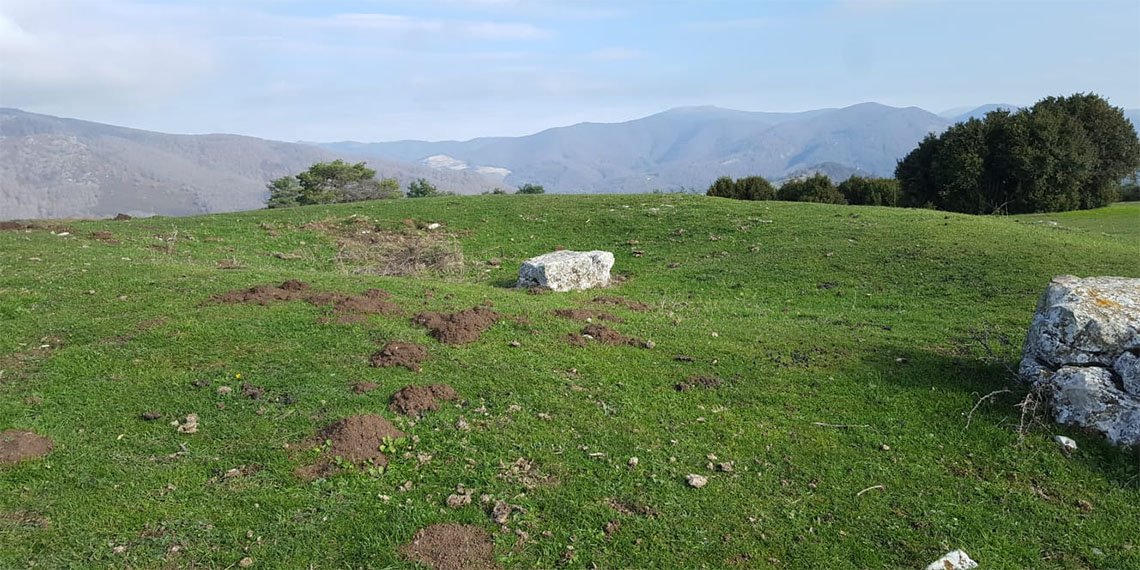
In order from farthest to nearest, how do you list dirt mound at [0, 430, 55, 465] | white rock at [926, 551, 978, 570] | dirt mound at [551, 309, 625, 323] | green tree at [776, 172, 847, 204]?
1. green tree at [776, 172, 847, 204]
2. dirt mound at [551, 309, 625, 323]
3. dirt mound at [0, 430, 55, 465]
4. white rock at [926, 551, 978, 570]

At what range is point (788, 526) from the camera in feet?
22.9

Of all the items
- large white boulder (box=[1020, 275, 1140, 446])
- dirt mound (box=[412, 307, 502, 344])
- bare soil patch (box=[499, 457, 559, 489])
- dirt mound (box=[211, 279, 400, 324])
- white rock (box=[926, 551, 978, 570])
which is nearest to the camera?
white rock (box=[926, 551, 978, 570])

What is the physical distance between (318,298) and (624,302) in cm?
810

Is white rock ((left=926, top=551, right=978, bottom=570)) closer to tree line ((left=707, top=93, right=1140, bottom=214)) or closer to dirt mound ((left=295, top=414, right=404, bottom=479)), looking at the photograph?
dirt mound ((left=295, top=414, right=404, bottom=479))

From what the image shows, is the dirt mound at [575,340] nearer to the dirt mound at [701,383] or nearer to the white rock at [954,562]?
the dirt mound at [701,383]

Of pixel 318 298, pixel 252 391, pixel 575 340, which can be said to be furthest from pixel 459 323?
pixel 252 391

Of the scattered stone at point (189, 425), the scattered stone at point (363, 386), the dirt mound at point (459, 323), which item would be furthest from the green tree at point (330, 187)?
the scattered stone at point (189, 425)

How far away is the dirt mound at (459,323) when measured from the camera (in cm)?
1231

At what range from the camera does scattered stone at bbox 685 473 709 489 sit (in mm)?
7668

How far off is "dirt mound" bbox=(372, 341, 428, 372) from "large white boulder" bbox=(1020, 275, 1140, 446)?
1030cm

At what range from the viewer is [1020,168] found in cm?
4388

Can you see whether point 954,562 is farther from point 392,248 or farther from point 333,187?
point 333,187

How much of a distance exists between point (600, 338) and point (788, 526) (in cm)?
636

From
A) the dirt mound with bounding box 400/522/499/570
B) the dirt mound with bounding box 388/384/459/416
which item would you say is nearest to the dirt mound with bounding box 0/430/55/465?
the dirt mound with bounding box 388/384/459/416
